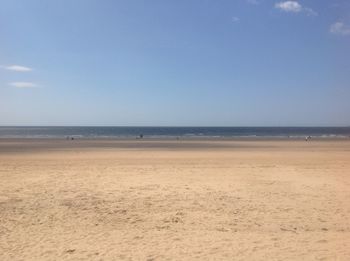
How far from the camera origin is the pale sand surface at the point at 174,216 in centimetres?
638

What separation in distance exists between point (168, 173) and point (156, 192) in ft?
13.2

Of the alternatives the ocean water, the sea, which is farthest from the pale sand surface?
the ocean water

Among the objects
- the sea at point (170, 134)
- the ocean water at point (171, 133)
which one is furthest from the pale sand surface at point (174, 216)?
the ocean water at point (171, 133)

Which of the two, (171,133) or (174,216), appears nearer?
(174,216)

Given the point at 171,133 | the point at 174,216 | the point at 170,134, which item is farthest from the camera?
the point at 171,133

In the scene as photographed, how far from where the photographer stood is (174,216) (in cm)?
867

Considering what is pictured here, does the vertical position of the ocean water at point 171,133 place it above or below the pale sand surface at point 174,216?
above

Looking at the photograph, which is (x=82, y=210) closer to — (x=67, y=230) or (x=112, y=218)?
(x=112, y=218)

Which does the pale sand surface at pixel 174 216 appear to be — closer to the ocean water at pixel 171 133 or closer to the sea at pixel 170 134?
the sea at pixel 170 134

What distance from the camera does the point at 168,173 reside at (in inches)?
608

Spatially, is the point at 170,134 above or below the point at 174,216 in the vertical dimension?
above

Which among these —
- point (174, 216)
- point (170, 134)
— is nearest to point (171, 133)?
point (170, 134)

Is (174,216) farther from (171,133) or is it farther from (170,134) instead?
(171,133)

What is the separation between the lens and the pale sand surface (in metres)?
6.38
